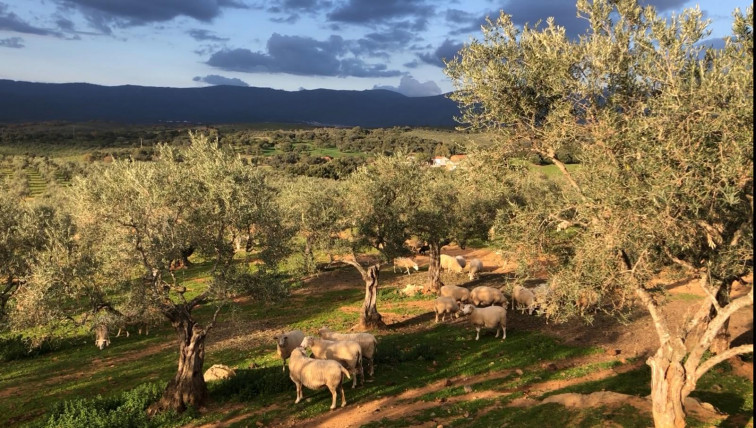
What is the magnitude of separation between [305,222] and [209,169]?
18071mm

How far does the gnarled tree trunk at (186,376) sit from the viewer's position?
17578 millimetres

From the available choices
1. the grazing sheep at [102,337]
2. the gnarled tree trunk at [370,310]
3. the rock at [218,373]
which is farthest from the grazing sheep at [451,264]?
the grazing sheep at [102,337]

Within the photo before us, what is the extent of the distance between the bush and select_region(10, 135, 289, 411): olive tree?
645 mm

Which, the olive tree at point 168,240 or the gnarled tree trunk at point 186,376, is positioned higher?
the olive tree at point 168,240

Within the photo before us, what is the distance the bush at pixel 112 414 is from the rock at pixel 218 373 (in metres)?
2.39

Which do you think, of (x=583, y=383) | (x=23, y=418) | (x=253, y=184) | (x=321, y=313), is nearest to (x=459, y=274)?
A: (x=321, y=313)

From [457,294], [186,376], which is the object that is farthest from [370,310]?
[186,376]

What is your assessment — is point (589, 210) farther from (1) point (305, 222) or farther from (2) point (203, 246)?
(1) point (305, 222)

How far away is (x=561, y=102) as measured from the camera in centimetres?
1498

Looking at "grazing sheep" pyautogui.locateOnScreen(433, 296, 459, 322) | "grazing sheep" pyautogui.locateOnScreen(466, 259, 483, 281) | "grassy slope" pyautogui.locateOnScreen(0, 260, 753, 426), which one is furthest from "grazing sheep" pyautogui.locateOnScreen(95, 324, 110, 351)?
"grazing sheep" pyautogui.locateOnScreen(466, 259, 483, 281)

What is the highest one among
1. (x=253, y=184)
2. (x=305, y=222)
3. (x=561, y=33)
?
(x=561, y=33)

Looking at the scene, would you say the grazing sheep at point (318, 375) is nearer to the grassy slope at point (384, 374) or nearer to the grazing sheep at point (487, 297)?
the grassy slope at point (384, 374)

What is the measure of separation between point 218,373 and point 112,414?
4.53 m

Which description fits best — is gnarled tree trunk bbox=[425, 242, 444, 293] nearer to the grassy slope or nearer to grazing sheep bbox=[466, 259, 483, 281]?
grazing sheep bbox=[466, 259, 483, 281]
